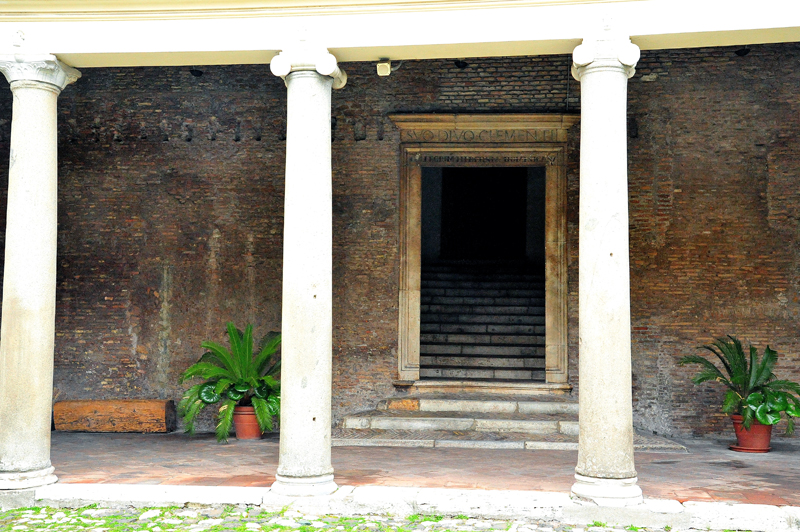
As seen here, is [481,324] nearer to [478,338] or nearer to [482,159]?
[478,338]

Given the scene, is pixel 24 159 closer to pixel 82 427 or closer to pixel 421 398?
pixel 82 427

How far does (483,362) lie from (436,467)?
347 centimetres

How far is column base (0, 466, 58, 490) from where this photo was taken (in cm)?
614

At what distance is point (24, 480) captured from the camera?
6203 millimetres

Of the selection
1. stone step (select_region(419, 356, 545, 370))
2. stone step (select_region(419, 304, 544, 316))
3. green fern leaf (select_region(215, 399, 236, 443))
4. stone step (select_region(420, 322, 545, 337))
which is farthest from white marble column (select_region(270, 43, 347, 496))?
stone step (select_region(419, 304, 544, 316))

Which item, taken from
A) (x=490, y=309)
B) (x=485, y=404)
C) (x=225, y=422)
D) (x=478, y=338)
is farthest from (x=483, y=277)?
(x=225, y=422)

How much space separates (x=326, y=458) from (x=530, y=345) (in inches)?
216

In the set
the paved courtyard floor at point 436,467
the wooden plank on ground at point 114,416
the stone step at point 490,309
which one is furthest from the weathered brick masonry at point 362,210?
the stone step at point 490,309

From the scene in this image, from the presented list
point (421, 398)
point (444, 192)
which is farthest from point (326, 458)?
point (444, 192)

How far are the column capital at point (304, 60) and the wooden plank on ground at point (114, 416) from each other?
5274 mm

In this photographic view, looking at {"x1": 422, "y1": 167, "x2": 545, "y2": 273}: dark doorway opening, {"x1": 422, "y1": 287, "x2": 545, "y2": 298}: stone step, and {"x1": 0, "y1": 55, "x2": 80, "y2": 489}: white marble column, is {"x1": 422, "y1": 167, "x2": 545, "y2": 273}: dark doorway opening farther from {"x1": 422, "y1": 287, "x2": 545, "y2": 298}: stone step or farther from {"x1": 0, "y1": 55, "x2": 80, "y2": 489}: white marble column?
{"x1": 0, "y1": 55, "x2": 80, "y2": 489}: white marble column

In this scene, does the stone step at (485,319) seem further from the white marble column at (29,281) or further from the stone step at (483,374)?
the white marble column at (29,281)

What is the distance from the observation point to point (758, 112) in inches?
384

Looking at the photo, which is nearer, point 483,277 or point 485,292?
point 485,292
